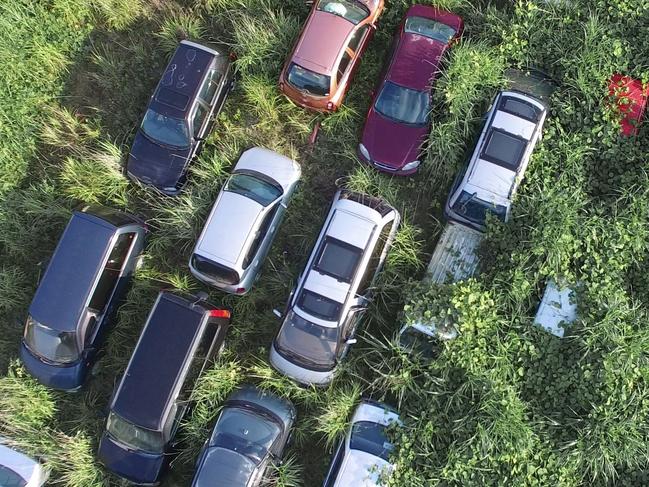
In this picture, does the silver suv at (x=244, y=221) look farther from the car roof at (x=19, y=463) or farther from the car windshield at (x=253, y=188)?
the car roof at (x=19, y=463)

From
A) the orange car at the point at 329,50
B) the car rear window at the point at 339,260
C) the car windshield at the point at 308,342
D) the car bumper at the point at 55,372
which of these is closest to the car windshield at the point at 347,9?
the orange car at the point at 329,50

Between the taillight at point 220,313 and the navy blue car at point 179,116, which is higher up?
the navy blue car at point 179,116

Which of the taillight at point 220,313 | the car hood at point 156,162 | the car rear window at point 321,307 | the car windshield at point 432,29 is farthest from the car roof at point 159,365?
the car windshield at point 432,29

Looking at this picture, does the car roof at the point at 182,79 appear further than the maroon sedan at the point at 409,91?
Yes

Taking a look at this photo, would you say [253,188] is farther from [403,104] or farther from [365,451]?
[365,451]

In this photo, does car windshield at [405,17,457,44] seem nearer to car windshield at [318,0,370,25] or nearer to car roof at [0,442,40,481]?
car windshield at [318,0,370,25]

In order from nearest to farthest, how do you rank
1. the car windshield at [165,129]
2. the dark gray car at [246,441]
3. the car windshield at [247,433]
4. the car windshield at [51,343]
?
the dark gray car at [246,441], the car windshield at [247,433], the car windshield at [51,343], the car windshield at [165,129]

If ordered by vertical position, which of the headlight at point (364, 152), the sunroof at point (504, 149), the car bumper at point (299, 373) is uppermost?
the sunroof at point (504, 149)

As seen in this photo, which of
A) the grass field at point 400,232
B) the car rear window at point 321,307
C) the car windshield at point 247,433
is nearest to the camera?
the grass field at point 400,232
